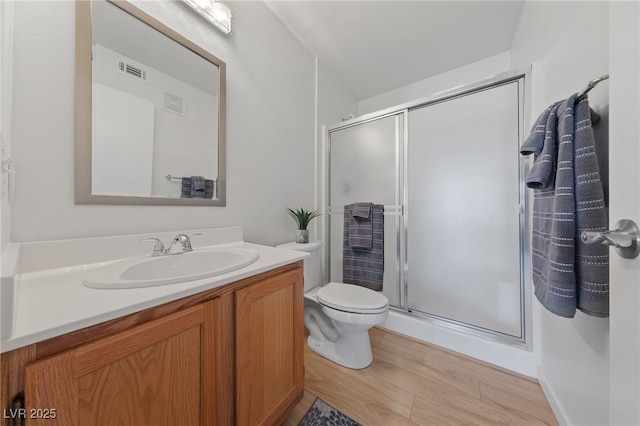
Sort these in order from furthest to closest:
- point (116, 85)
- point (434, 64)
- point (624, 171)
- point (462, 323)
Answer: point (434, 64)
point (462, 323)
point (116, 85)
point (624, 171)

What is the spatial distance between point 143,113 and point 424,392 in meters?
2.00

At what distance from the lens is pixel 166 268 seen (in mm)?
930

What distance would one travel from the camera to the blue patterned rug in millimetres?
1001

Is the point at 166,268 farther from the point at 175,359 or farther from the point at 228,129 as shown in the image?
the point at 228,129

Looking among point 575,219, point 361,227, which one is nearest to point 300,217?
point 361,227

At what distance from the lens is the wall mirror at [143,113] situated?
33.8 inches

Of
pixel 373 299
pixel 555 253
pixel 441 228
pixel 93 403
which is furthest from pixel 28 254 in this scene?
pixel 441 228

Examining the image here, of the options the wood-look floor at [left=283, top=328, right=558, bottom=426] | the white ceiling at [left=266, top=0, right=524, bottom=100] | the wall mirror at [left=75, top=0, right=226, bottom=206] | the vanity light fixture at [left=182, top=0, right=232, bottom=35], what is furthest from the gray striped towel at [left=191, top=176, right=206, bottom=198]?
the white ceiling at [left=266, top=0, right=524, bottom=100]

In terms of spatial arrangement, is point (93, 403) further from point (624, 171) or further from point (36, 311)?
point (624, 171)

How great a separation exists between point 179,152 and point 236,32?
35.1 inches

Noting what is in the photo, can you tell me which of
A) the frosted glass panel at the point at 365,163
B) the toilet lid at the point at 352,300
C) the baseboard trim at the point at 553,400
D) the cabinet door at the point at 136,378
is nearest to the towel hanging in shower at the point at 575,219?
the baseboard trim at the point at 553,400

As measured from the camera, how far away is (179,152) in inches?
45.0

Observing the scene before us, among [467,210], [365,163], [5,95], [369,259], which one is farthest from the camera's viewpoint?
[365,163]

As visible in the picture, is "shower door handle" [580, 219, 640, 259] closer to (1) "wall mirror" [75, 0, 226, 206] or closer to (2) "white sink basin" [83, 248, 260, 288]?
(2) "white sink basin" [83, 248, 260, 288]
